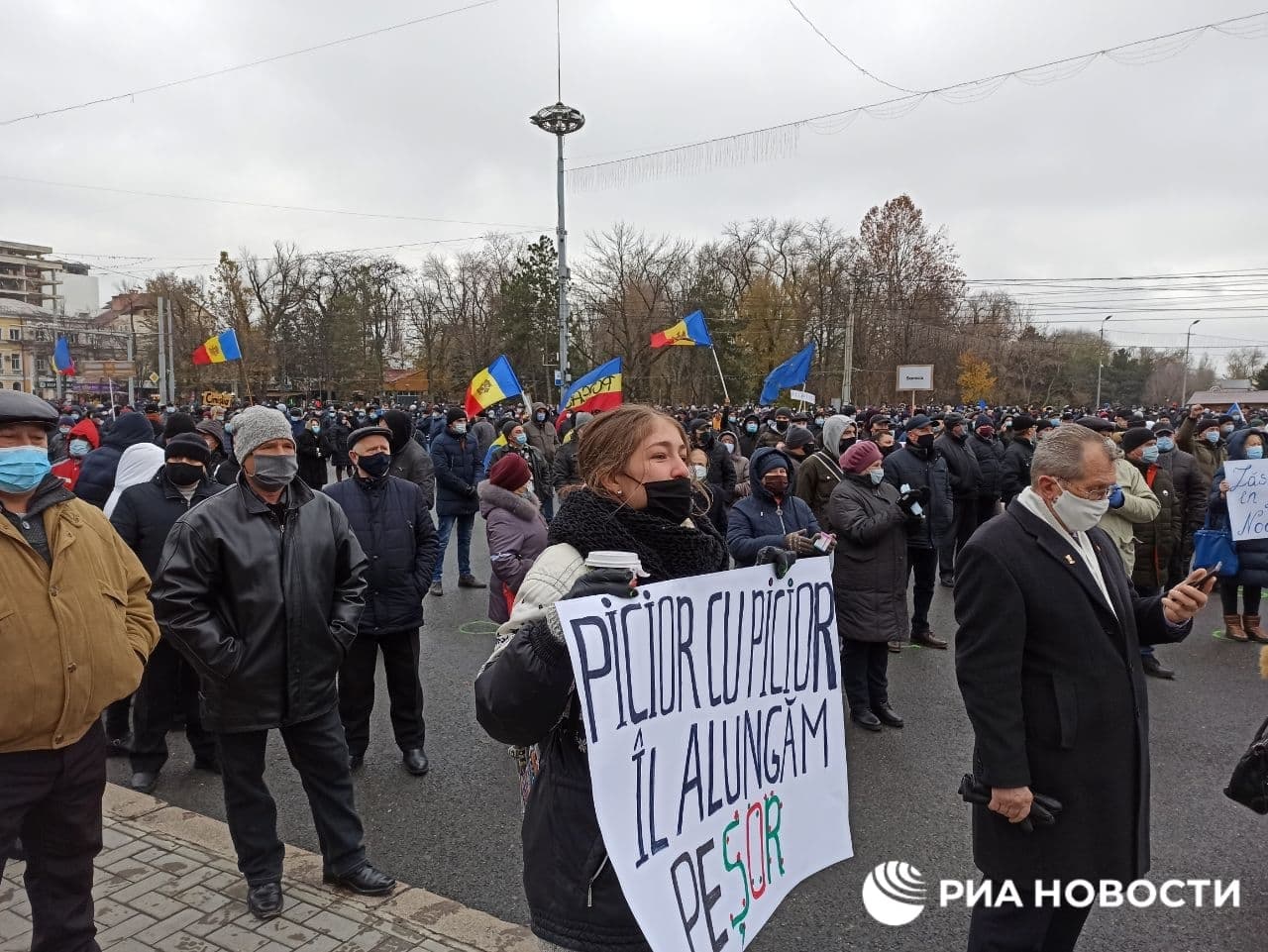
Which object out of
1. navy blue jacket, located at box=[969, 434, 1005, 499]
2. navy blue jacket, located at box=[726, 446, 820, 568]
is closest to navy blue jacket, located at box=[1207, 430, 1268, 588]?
navy blue jacket, located at box=[969, 434, 1005, 499]

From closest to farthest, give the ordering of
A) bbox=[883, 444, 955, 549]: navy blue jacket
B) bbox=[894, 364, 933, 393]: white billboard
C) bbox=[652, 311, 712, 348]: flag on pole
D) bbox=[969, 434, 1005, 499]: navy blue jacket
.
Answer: bbox=[883, 444, 955, 549]: navy blue jacket
bbox=[969, 434, 1005, 499]: navy blue jacket
bbox=[652, 311, 712, 348]: flag on pole
bbox=[894, 364, 933, 393]: white billboard

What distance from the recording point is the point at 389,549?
4.56 metres

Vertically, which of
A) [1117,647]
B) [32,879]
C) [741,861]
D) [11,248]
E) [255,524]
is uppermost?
[11,248]

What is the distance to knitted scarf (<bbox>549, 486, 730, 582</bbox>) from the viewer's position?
1.83 metres

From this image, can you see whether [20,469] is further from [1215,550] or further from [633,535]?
[1215,550]

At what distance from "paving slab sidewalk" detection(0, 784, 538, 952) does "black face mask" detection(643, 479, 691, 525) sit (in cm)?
190

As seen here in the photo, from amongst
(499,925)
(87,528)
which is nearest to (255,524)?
(87,528)

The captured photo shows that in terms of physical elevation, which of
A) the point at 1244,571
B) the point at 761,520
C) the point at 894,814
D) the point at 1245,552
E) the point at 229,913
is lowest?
the point at 894,814

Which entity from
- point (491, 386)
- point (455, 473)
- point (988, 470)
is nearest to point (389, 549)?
point (455, 473)

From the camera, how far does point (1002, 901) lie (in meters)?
2.46

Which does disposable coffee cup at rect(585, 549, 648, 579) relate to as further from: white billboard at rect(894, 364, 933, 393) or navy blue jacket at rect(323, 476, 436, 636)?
white billboard at rect(894, 364, 933, 393)

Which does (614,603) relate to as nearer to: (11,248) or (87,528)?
(87,528)

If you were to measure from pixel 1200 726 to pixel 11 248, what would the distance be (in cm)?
15712

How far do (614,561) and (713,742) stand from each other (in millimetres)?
613
